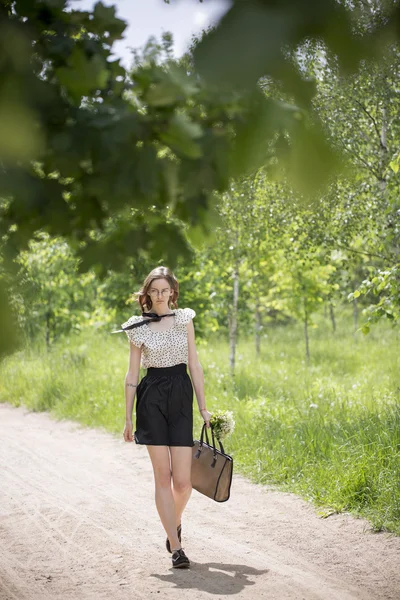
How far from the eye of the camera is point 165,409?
5266mm

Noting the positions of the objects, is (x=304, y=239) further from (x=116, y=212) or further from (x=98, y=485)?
(x=116, y=212)

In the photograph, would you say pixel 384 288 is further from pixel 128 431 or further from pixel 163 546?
pixel 163 546

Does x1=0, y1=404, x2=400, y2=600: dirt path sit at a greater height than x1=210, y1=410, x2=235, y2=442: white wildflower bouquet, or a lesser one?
lesser

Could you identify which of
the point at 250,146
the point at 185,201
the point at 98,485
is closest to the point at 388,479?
the point at 98,485

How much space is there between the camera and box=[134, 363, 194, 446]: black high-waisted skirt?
17.1 ft

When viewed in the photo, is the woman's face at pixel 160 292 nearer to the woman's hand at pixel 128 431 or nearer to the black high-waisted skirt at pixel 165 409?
the black high-waisted skirt at pixel 165 409

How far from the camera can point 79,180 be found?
1.84 m

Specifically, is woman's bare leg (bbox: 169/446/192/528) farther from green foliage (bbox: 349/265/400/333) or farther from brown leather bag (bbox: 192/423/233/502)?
green foliage (bbox: 349/265/400/333)

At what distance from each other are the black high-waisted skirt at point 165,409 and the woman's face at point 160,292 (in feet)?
1.48

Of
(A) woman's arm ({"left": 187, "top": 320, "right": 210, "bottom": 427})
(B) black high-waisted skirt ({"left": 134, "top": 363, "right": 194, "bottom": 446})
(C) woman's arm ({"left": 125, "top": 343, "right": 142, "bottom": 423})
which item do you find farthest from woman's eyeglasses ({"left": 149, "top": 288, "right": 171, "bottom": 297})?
(B) black high-waisted skirt ({"left": 134, "top": 363, "right": 194, "bottom": 446})

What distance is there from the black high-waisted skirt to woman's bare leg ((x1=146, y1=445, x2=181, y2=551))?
73 millimetres

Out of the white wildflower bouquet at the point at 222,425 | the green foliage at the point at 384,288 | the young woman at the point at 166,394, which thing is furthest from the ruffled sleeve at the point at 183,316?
the green foliage at the point at 384,288

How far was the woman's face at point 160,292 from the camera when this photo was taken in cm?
541

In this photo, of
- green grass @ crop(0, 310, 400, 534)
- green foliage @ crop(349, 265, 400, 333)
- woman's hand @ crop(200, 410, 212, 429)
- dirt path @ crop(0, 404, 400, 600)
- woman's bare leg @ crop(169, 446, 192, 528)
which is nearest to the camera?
dirt path @ crop(0, 404, 400, 600)
